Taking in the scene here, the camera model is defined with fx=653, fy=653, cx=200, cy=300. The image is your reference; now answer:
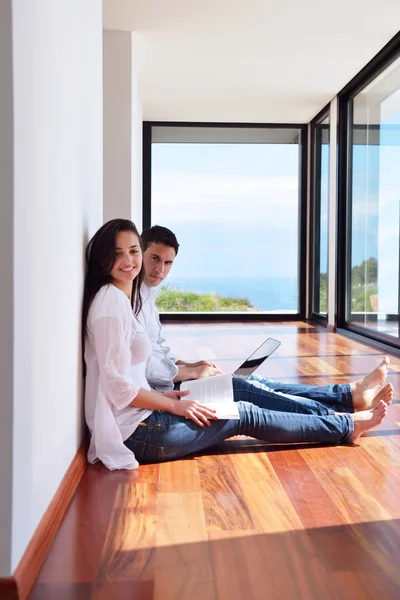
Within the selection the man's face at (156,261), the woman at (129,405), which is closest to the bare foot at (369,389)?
the woman at (129,405)

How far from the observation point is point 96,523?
1.75 metres

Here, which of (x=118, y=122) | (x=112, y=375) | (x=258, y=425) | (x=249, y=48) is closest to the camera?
(x=112, y=375)

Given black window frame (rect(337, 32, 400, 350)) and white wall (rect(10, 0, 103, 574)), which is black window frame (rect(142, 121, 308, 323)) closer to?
black window frame (rect(337, 32, 400, 350))

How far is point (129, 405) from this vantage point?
220 centimetres

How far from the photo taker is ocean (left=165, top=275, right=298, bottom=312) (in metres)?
8.90

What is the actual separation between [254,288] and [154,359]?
6269 millimetres

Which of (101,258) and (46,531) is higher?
(101,258)

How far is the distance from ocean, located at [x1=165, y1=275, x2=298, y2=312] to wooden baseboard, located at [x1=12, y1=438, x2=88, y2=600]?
674cm

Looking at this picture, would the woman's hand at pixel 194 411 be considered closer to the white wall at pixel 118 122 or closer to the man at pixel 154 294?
the man at pixel 154 294

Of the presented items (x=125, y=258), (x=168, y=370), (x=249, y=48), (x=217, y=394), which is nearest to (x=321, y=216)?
(x=249, y=48)
